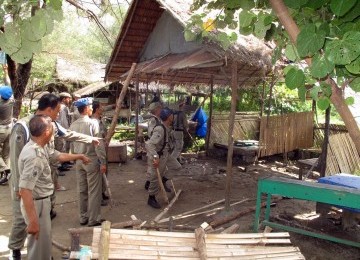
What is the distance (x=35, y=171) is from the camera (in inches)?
122

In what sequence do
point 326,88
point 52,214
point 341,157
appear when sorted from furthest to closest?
point 341,157, point 52,214, point 326,88

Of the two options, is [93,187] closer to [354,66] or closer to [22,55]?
[22,55]

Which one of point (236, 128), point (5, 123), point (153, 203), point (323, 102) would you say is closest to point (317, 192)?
point (323, 102)

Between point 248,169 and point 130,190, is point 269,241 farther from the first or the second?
point 248,169

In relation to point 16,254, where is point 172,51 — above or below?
above

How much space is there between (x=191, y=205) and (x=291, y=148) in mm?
5044

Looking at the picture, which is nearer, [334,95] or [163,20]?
[334,95]

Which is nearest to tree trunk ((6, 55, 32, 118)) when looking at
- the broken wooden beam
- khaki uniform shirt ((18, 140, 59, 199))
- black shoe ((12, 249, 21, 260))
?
black shoe ((12, 249, 21, 260))

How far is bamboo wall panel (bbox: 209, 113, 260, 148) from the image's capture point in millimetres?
10422

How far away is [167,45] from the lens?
8.71 metres

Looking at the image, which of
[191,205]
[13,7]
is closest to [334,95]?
[13,7]

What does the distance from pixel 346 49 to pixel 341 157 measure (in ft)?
23.0

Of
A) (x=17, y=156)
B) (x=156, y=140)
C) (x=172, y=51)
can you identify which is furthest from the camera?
(x=172, y=51)

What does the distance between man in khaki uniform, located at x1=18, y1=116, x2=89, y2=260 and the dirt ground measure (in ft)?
3.14
